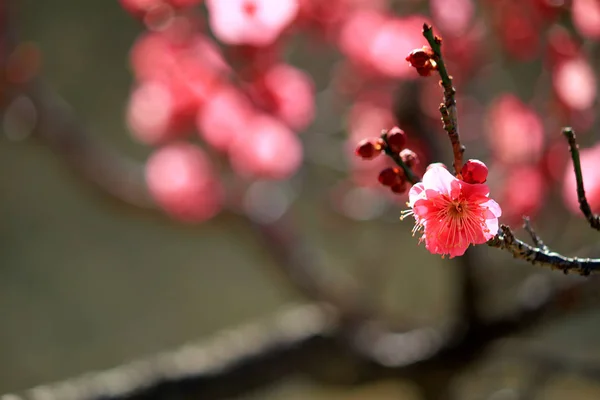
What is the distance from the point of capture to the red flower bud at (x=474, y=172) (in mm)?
411

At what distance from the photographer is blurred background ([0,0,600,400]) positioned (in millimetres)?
1136

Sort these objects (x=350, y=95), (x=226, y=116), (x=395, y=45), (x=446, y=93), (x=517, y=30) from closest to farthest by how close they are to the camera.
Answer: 1. (x=446, y=93)
2. (x=517, y=30)
3. (x=395, y=45)
4. (x=226, y=116)
5. (x=350, y=95)

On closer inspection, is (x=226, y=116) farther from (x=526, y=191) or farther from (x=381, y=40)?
(x=526, y=191)

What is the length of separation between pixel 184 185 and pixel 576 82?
0.94m

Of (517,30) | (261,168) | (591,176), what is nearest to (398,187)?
(591,176)

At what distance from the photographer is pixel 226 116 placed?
1401 millimetres

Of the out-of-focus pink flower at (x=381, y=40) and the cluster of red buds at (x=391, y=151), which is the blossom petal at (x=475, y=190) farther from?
the out-of-focus pink flower at (x=381, y=40)

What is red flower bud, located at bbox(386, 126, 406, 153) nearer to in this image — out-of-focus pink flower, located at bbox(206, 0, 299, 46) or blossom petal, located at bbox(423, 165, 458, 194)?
blossom petal, located at bbox(423, 165, 458, 194)

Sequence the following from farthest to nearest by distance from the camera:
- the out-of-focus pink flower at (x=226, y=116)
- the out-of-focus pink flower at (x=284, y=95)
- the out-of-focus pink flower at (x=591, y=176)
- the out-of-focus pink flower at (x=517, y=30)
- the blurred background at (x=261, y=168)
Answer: the out-of-focus pink flower at (x=226, y=116) → the out-of-focus pink flower at (x=284, y=95) → the blurred background at (x=261, y=168) → the out-of-focus pink flower at (x=517, y=30) → the out-of-focus pink flower at (x=591, y=176)

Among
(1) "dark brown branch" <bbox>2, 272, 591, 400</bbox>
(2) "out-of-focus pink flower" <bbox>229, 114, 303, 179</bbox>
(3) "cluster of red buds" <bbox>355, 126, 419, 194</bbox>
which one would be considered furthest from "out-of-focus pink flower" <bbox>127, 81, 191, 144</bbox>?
(3) "cluster of red buds" <bbox>355, 126, 419, 194</bbox>

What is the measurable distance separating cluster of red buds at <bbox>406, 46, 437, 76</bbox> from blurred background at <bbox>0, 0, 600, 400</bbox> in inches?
14.3

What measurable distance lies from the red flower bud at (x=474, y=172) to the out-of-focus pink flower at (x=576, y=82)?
553 mm

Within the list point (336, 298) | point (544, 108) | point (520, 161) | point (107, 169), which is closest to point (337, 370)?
point (336, 298)

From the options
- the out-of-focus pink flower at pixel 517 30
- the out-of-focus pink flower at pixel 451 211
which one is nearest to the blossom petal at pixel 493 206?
the out-of-focus pink flower at pixel 451 211
